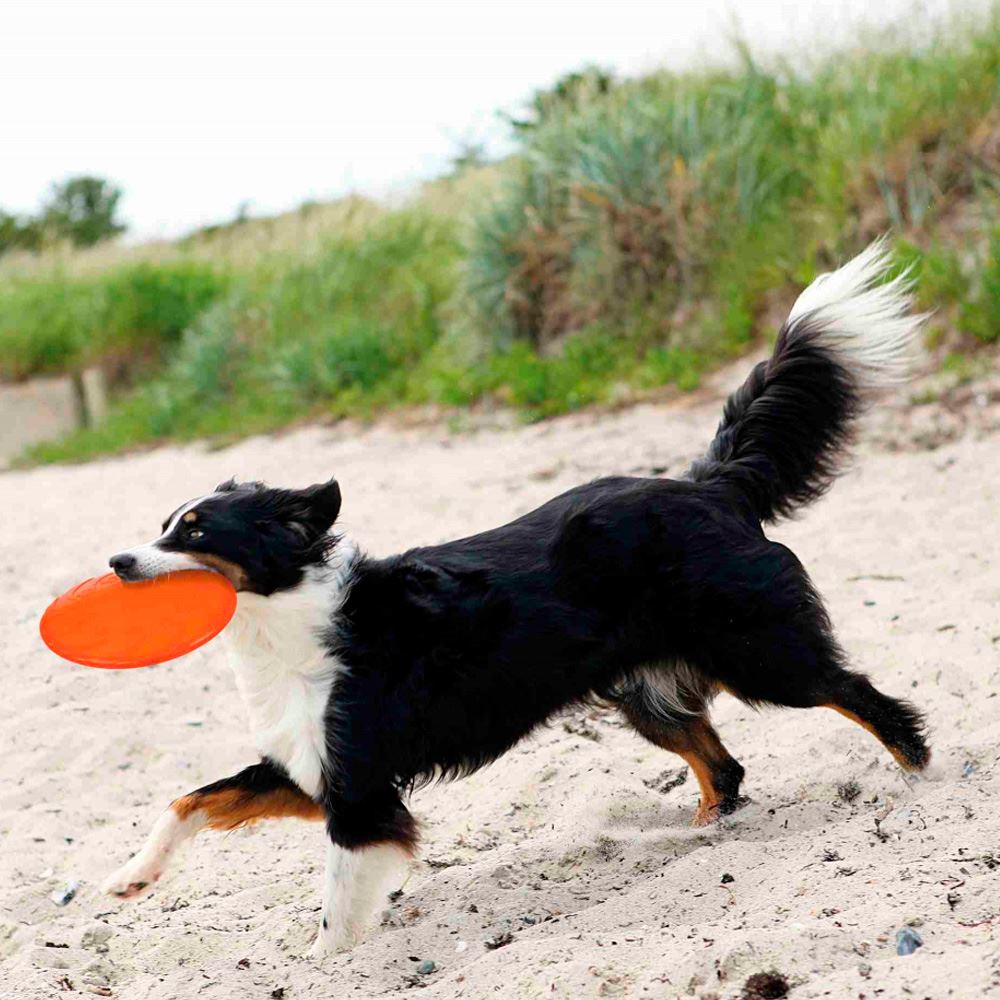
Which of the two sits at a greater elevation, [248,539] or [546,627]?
[248,539]

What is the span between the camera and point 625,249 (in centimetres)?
1122

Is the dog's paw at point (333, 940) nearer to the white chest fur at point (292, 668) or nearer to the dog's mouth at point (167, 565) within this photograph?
the white chest fur at point (292, 668)

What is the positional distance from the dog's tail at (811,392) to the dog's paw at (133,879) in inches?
83.1

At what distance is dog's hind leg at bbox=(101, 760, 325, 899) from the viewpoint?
389cm

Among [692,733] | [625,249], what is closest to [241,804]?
[692,733]

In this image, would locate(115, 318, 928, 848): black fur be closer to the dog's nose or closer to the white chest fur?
the white chest fur

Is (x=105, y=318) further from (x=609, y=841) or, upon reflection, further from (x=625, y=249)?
(x=609, y=841)

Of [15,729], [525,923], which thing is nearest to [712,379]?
[15,729]

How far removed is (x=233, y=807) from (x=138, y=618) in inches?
25.0

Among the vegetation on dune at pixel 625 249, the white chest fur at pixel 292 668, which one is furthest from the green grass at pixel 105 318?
the white chest fur at pixel 292 668

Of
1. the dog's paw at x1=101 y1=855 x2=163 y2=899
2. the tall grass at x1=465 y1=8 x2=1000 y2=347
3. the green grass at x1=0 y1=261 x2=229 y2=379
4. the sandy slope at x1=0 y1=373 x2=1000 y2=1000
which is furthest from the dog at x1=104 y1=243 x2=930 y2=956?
the green grass at x1=0 y1=261 x2=229 y2=379

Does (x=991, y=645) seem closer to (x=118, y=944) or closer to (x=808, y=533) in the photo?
(x=808, y=533)

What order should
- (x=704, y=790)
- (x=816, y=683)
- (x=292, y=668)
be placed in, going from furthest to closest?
(x=704, y=790)
(x=816, y=683)
(x=292, y=668)

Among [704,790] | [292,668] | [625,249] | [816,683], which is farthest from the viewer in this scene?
[625,249]
